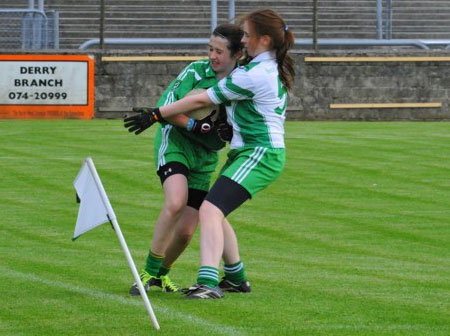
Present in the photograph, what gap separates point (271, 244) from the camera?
1109cm

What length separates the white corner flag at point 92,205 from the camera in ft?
21.9

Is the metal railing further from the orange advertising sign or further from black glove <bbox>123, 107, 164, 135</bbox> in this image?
black glove <bbox>123, 107, 164, 135</bbox>

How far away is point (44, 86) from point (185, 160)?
57.0 feet

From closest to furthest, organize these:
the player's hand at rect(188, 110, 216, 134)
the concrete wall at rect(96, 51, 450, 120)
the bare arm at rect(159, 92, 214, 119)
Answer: the bare arm at rect(159, 92, 214, 119), the player's hand at rect(188, 110, 216, 134), the concrete wall at rect(96, 51, 450, 120)

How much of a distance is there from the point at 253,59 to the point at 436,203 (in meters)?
6.75

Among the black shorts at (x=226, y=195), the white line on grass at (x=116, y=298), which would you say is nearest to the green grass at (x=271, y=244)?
the white line on grass at (x=116, y=298)

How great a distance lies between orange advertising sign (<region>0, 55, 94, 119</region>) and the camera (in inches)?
974

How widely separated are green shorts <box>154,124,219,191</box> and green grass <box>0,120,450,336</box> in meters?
0.79

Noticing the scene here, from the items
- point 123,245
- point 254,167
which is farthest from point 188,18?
point 123,245

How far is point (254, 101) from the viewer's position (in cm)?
758

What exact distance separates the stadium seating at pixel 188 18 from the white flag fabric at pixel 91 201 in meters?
22.1

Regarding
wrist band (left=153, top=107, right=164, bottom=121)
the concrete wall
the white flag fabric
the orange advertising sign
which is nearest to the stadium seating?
the concrete wall

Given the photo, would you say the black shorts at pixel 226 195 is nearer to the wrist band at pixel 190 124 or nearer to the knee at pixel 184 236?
the wrist band at pixel 190 124

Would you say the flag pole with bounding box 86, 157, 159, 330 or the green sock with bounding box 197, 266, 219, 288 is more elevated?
the flag pole with bounding box 86, 157, 159, 330
